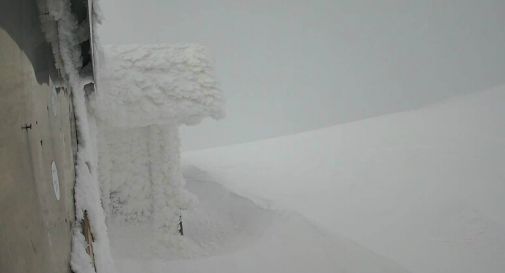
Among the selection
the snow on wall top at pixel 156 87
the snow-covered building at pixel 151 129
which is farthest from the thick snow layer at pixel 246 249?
the snow on wall top at pixel 156 87

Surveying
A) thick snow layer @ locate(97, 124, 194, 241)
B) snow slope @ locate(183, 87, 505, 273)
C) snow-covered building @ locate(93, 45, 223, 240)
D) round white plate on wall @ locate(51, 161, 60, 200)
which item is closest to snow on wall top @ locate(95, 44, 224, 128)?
snow-covered building @ locate(93, 45, 223, 240)

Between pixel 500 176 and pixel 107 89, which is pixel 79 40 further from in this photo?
pixel 500 176

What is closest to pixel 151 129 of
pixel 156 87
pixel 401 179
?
pixel 156 87

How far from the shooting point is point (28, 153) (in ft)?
2.48

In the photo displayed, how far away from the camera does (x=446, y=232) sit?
5.43 meters

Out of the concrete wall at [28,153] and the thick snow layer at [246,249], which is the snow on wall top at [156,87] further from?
the concrete wall at [28,153]

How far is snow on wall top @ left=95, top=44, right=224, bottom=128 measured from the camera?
14.7 ft

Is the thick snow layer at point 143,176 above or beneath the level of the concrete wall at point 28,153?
beneath

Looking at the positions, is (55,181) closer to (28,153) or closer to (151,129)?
(28,153)

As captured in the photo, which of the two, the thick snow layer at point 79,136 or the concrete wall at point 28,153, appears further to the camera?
the thick snow layer at point 79,136

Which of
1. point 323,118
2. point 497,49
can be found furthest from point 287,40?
point 497,49

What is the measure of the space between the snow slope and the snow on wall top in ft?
6.09

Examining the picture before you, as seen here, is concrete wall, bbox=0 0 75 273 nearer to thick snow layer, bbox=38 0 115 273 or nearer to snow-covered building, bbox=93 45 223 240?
thick snow layer, bbox=38 0 115 273

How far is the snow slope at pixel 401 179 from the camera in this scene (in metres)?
5.22
